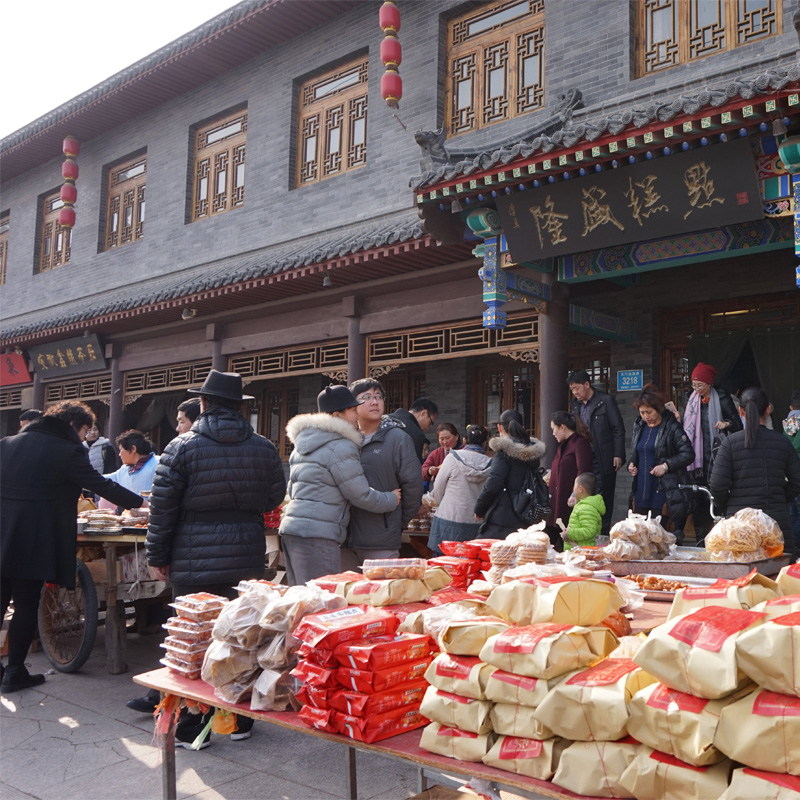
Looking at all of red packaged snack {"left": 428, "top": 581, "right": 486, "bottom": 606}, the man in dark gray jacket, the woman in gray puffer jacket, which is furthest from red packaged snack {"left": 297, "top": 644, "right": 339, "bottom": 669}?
the man in dark gray jacket

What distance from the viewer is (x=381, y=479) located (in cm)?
454

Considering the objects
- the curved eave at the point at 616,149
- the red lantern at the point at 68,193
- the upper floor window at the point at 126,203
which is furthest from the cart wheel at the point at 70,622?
the red lantern at the point at 68,193

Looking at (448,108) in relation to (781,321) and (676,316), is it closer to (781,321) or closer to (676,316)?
(676,316)

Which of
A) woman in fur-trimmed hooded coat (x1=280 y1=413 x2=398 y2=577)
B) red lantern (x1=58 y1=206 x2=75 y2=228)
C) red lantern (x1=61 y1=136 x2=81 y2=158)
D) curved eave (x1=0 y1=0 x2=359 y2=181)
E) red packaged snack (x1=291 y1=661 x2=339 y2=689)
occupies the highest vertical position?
curved eave (x1=0 y1=0 x2=359 y2=181)

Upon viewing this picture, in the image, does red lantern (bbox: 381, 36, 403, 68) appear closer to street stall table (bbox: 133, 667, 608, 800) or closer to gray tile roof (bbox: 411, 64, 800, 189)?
gray tile roof (bbox: 411, 64, 800, 189)

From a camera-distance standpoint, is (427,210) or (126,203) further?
(126,203)

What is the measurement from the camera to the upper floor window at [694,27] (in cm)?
764

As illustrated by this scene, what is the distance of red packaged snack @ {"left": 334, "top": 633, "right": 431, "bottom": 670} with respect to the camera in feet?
7.20

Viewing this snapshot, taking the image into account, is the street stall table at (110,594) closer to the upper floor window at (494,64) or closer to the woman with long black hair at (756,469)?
the woman with long black hair at (756,469)

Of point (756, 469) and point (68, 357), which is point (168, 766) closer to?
point (756, 469)

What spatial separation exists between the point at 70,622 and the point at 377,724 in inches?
161

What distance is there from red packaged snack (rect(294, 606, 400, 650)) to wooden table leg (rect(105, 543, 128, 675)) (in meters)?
3.17

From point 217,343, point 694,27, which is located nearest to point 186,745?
point 217,343

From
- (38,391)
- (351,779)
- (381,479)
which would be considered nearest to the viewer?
(351,779)
